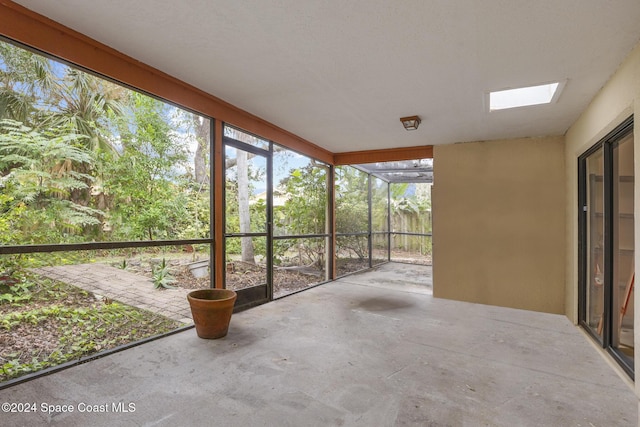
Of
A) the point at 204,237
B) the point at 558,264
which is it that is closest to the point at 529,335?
the point at 558,264

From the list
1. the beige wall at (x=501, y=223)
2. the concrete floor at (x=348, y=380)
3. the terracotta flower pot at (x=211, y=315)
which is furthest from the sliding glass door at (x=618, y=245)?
the terracotta flower pot at (x=211, y=315)

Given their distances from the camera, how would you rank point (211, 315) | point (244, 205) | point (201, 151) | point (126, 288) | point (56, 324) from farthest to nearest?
point (244, 205) < point (201, 151) < point (126, 288) < point (56, 324) < point (211, 315)

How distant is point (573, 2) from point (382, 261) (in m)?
7.27

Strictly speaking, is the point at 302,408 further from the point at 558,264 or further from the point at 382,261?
the point at 382,261

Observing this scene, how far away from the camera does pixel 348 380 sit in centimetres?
227

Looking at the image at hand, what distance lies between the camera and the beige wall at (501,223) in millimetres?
4324

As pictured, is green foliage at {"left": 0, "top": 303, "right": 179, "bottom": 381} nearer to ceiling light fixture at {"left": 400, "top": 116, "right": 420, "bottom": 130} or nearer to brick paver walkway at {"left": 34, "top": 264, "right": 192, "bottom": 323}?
brick paver walkway at {"left": 34, "top": 264, "right": 192, "bottom": 323}

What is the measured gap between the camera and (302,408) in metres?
1.93

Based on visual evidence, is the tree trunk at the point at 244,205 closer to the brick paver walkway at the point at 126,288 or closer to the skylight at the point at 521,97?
the brick paver walkway at the point at 126,288

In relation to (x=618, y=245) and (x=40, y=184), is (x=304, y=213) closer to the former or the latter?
(x=40, y=184)

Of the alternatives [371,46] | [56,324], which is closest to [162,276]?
[56,324]

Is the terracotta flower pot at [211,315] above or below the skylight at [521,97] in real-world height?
below

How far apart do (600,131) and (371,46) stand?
2336 millimetres

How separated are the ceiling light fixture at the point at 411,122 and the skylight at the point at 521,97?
0.82 meters
